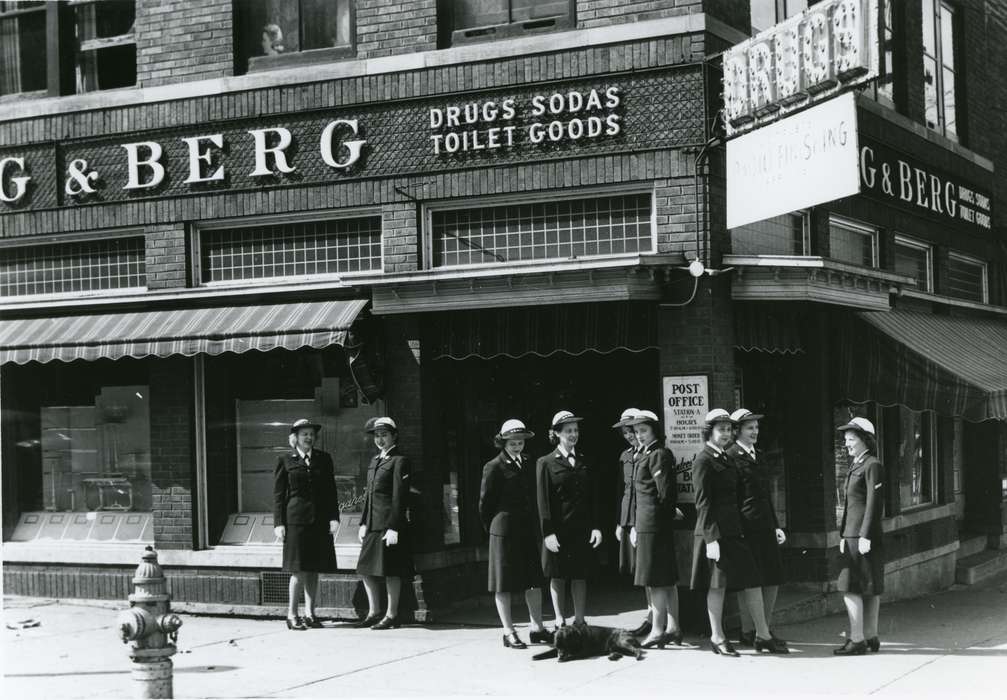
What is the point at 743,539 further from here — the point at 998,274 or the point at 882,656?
the point at 998,274

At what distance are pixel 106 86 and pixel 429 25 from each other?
3825mm

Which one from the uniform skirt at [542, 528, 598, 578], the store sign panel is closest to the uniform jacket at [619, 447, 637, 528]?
the uniform skirt at [542, 528, 598, 578]

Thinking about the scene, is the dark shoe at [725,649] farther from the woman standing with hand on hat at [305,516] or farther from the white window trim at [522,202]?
the woman standing with hand on hat at [305,516]

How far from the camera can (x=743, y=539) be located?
32.1 ft

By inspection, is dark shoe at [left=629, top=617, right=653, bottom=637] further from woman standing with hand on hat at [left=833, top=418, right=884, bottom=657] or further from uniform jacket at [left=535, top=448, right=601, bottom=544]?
woman standing with hand on hat at [left=833, top=418, right=884, bottom=657]

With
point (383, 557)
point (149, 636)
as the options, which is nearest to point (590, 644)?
point (383, 557)

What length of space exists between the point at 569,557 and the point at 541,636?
0.76 metres


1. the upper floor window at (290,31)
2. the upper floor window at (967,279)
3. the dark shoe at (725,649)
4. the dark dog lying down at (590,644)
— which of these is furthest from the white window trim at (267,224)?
the upper floor window at (967,279)

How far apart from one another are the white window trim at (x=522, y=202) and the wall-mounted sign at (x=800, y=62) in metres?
1.02

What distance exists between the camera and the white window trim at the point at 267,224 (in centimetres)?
1200

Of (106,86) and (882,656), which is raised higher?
(106,86)

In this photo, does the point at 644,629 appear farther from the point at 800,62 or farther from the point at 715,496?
the point at 800,62

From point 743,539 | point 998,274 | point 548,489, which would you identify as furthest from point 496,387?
point 998,274

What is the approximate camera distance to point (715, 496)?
9727mm
